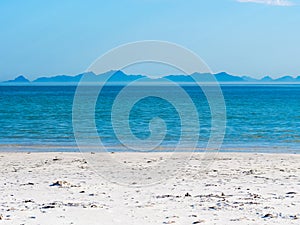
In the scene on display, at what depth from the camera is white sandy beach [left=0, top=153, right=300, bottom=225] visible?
31.7 ft

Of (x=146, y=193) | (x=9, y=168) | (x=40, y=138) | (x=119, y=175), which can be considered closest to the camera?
(x=146, y=193)

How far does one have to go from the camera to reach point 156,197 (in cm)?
1155

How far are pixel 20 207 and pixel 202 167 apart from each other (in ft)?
24.2

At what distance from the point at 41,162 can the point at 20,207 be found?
755 centimetres

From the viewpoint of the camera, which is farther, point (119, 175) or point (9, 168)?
point (9, 168)

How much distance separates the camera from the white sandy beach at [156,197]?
31.7 ft

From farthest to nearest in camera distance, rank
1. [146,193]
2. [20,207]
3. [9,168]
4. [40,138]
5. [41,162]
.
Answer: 1. [40,138]
2. [41,162]
3. [9,168]
4. [146,193]
5. [20,207]

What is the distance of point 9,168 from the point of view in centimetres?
1617

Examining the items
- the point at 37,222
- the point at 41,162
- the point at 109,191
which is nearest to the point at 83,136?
the point at 41,162

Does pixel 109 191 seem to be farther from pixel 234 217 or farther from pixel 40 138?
pixel 40 138

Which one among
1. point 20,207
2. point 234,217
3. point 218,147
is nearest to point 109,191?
point 20,207

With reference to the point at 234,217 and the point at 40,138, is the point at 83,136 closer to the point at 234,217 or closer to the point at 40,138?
the point at 40,138

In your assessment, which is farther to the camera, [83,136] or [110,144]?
[83,136]

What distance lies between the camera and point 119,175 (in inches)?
587
